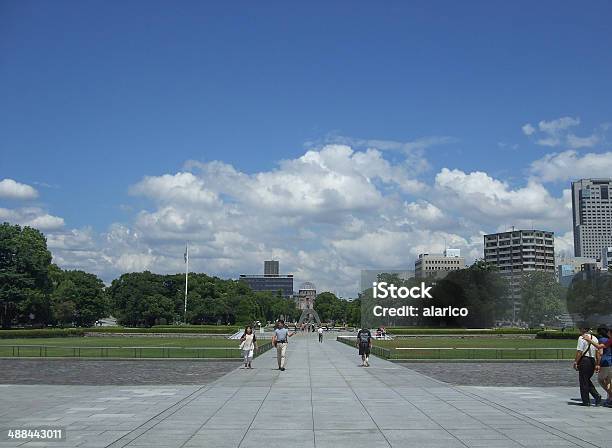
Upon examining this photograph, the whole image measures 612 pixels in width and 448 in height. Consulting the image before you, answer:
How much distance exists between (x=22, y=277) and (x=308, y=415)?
260ft

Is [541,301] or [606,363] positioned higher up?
[541,301]

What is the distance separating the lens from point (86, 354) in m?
40.0

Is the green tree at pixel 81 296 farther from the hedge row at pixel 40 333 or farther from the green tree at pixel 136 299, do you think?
the hedge row at pixel 40 333

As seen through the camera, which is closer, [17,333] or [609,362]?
[609,362]

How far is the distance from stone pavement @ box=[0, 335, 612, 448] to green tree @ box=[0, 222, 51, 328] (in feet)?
227

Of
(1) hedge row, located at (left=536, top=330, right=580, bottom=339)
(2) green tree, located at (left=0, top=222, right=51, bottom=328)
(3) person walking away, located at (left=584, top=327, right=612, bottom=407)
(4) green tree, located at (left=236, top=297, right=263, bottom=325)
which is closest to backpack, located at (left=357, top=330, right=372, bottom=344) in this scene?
(3) person walking away, located at (left=584, top=327, right=612, bottom=407)

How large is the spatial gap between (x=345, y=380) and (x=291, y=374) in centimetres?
328

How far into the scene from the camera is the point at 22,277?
8600 centimetres

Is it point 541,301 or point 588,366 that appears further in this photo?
point 541,301

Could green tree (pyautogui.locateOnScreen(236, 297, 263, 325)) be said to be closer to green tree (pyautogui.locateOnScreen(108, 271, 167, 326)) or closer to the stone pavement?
green tree (pyautogui.locateOnScreen(108, 271, 167, 326))

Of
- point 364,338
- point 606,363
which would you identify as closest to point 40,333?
point 364,338

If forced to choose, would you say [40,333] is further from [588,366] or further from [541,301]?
[541,301]

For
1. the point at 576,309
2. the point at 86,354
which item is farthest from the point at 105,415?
the point at 576,309

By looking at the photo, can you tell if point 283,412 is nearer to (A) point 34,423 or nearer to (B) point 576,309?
(A) point 34,423
